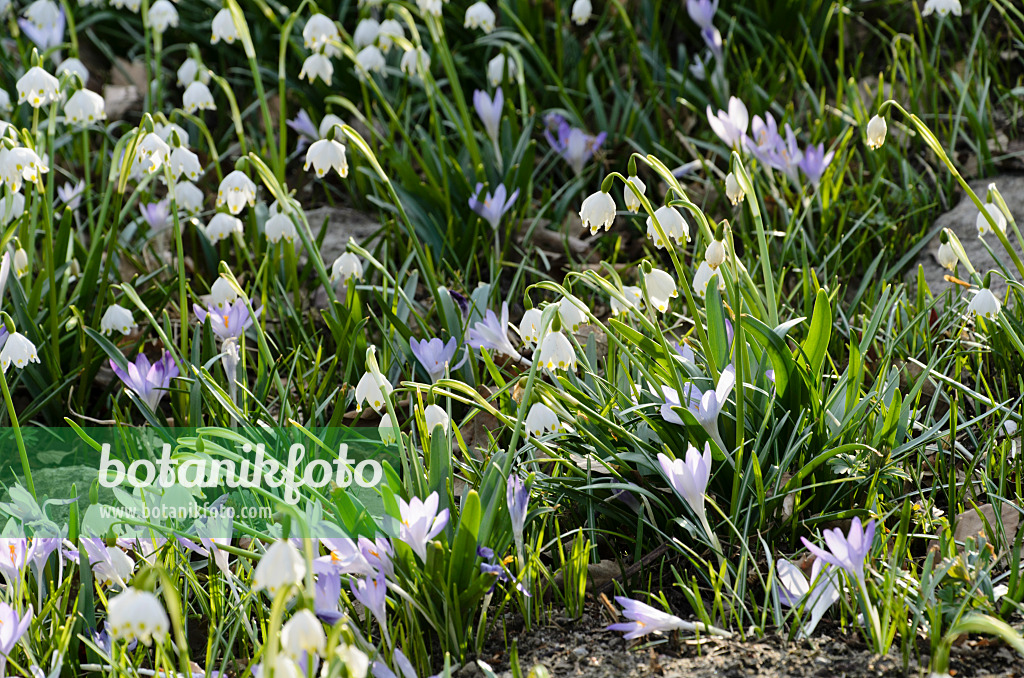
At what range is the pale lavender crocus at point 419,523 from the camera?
1395mm

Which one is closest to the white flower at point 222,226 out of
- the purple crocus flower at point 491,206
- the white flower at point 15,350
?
the purple crocus flower at point 491,206

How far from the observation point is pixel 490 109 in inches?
121

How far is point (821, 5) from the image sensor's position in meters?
3.50

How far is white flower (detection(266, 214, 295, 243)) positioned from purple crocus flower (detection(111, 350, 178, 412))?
440 mm

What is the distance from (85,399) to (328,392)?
0.62 meters

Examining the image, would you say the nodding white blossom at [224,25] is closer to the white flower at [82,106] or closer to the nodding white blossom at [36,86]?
the white flower at [82,106]

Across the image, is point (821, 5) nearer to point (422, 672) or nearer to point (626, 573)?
point (626, 573)

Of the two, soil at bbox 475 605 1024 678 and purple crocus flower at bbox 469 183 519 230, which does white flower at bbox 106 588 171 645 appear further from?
purple crocus flower at bbox 469 183 519 230

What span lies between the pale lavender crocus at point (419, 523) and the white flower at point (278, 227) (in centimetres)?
116

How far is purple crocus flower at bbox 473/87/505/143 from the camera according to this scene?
3.05 m

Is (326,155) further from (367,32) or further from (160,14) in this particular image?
(160,14)

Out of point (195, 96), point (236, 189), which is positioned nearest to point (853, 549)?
point (236, 189)

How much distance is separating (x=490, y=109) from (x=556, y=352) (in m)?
1.74

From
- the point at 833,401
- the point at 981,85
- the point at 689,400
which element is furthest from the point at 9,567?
the point at 981,85
